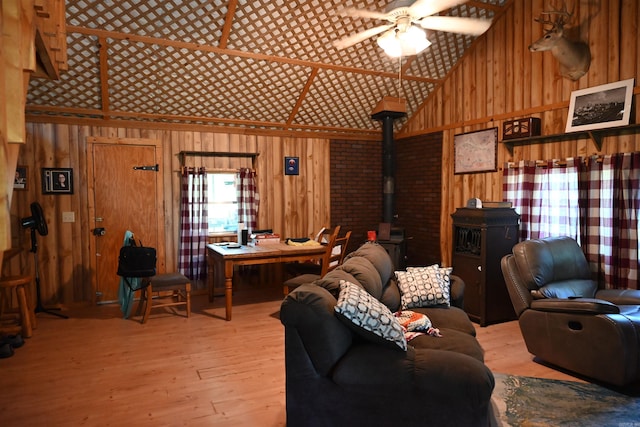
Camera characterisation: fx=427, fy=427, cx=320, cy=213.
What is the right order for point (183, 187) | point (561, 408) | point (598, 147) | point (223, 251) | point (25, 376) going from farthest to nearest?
1. point (183, 187)
2. point (223, 251)
3. point (598, 147)
4. point (25, 376)
5. point (561, 408)

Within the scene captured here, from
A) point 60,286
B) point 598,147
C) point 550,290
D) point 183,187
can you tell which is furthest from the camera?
point 183,187

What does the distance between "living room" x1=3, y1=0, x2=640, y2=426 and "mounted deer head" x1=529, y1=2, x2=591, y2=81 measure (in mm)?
84

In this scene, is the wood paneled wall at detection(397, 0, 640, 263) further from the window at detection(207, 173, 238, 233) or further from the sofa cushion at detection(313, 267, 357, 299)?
the sofa cushion at detection(313, 267, 357, 299)

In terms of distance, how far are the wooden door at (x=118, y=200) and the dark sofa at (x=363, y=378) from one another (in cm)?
375

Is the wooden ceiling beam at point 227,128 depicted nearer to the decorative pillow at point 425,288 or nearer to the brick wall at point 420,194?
→ the brick wall at point 420,194

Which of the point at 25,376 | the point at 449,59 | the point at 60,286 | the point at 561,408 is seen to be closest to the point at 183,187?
the point at 60,286

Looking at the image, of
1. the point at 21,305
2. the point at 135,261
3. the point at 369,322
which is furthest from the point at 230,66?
the point at 369,322

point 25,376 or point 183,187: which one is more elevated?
point 183,187

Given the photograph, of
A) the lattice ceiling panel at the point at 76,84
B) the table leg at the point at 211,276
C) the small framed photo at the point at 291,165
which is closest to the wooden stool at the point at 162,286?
the table leg at the point at 211,276

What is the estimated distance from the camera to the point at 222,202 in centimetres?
590

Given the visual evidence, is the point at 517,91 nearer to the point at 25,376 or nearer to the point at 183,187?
the point at 183,187

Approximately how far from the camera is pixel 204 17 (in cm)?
427

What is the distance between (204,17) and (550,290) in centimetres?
405

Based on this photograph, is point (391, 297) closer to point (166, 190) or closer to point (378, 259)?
point (378, 259)
